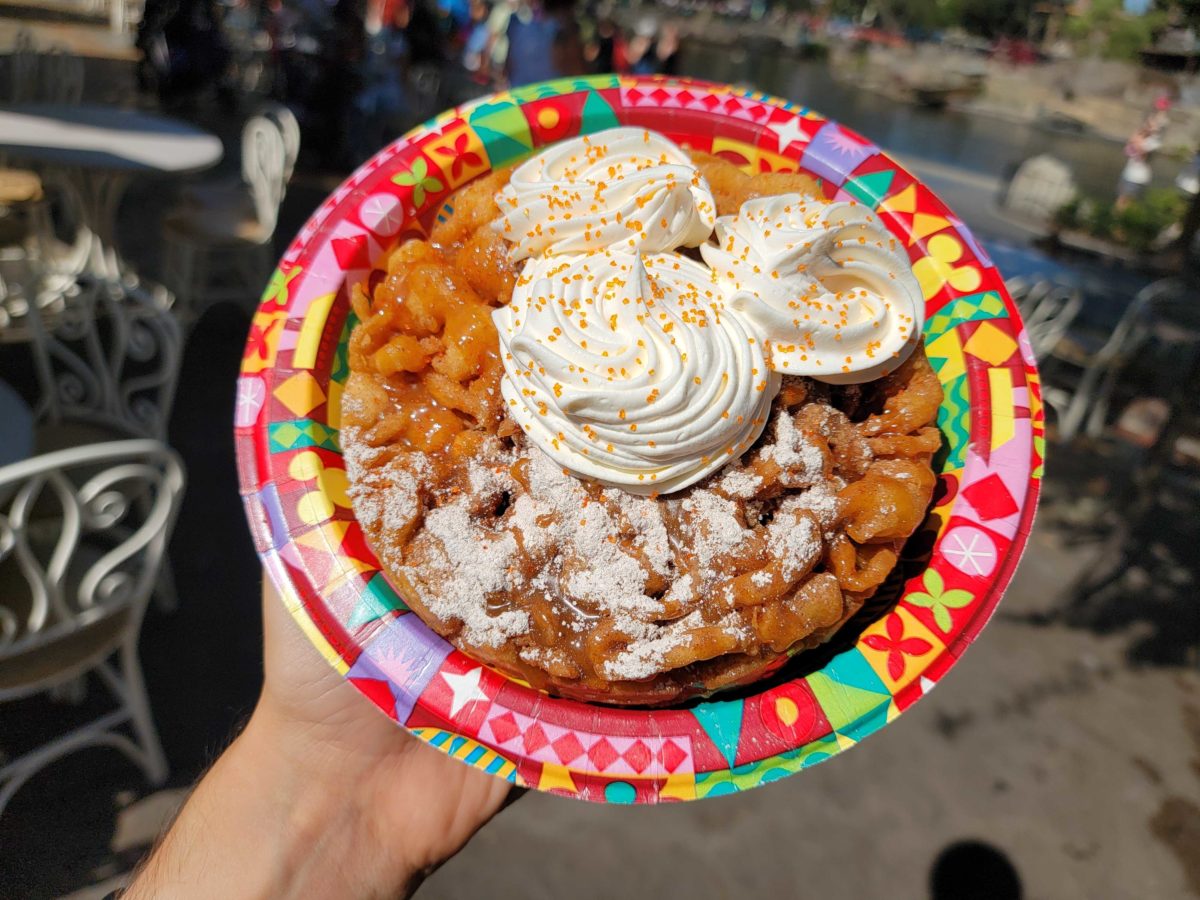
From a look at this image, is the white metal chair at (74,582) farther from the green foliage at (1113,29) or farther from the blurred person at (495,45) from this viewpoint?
the blurred person at (495,45)

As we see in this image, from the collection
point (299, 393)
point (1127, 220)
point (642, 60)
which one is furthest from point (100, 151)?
point (1127, 220)

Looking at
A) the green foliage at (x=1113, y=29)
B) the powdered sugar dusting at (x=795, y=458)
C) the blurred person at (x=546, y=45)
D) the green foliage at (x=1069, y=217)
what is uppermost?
the green foliage at (x=1113, y=29)

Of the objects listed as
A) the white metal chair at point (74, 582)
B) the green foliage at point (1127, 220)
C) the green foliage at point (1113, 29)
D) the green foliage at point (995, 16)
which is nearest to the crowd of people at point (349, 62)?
the green foliage at point (1113, 29)

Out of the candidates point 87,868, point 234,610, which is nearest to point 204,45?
point 234,610

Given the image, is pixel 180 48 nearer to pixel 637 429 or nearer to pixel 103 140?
pixel 103 140

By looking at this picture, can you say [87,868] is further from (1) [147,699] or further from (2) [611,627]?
(2) [611,627]

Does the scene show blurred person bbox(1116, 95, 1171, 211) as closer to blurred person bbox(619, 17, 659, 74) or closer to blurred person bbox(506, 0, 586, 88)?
blurred person bbox(619, 17, 659, 74)
